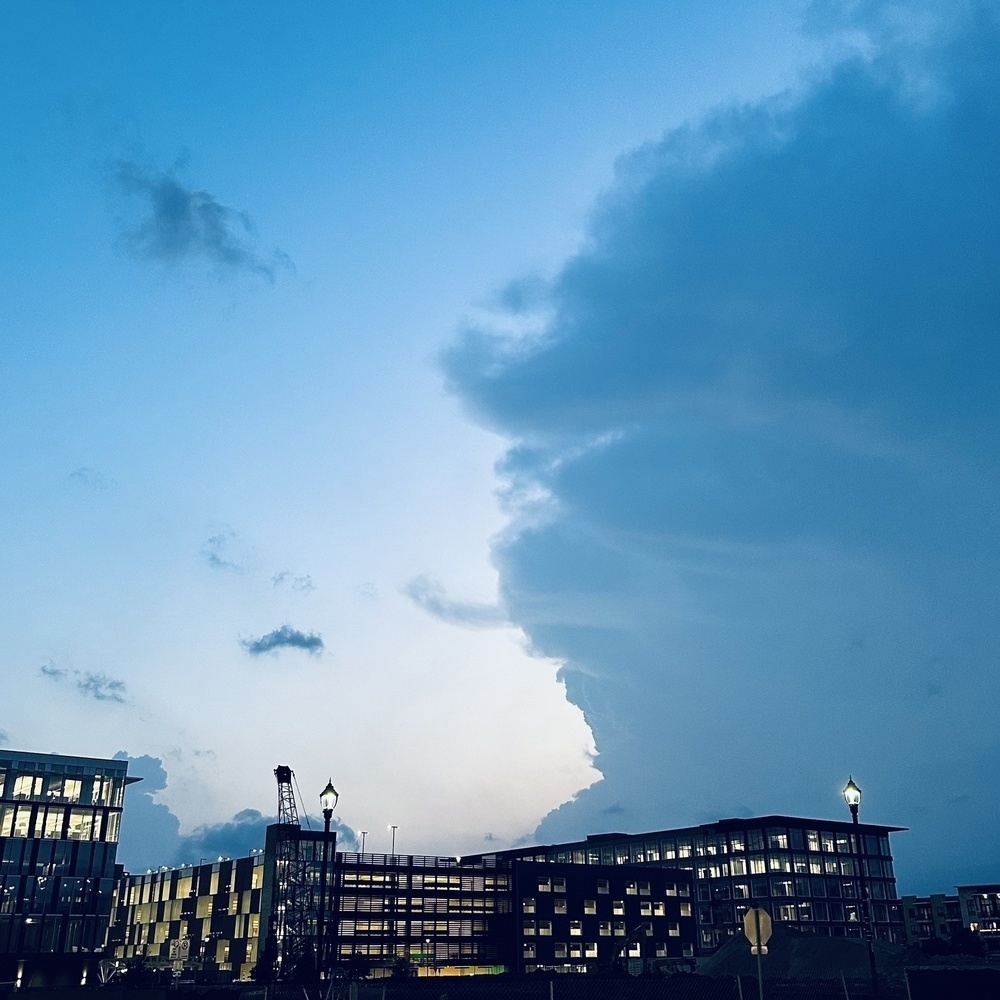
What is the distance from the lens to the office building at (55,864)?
120438 mm

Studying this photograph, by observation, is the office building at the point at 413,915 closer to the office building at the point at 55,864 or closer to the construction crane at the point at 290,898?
the construction crane at the point at 290,898

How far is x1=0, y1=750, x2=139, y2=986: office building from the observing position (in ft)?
395

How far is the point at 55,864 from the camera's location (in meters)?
126

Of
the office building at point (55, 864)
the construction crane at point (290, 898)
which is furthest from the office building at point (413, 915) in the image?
the office building at point (55, 864)

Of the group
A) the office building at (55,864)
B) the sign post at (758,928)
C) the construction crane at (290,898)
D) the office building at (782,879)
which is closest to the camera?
the sign post at (758,928)

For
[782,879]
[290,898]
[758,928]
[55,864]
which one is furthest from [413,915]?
[758,928]

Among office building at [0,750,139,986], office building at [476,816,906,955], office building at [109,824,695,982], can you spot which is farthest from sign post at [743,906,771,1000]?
office building at [476,816,906,955]

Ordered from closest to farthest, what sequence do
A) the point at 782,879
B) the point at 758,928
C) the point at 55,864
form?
1. the point at 758,928
2. the point at 55,864
3. the point at 782,879

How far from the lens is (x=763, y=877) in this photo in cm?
18588

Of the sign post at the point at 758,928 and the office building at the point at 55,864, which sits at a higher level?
the office building at the point at 55,864

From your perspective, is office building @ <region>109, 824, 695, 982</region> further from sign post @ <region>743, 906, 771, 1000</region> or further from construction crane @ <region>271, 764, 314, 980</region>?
sign post @ <region>743, 906, 771, 1000</region>

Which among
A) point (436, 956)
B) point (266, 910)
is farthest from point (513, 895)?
point (266, 910)

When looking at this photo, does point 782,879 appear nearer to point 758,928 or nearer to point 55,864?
point 55,864

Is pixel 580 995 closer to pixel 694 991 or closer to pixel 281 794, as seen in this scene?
pixel 694 991
